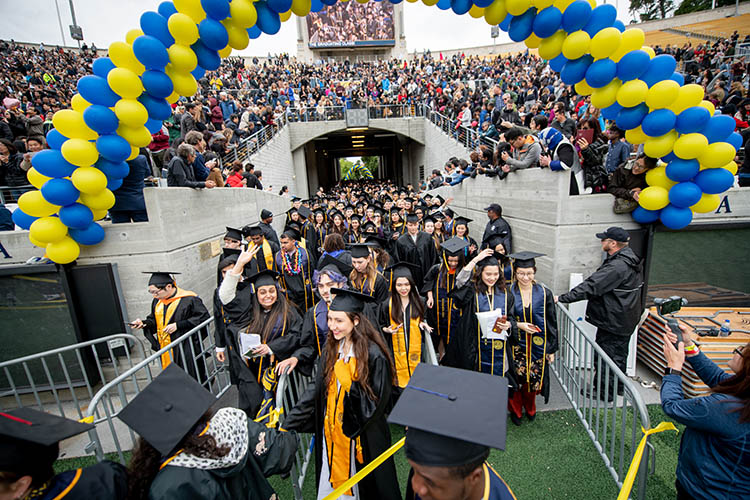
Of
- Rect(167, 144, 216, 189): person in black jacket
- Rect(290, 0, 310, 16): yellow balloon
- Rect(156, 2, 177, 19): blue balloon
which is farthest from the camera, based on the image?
Rect(167, 144, 216, 189): person in black jacket

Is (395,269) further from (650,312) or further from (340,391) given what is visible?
(650,312)

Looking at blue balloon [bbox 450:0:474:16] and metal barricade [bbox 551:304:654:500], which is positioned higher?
blue balloon [bbox 450:0:474:16]

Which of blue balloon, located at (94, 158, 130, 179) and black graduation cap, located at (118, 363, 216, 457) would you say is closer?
black graduation cap, located at (118, 363, 216, 457)

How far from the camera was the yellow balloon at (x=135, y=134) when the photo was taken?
4.23 m

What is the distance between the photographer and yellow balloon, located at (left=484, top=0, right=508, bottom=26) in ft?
15.5

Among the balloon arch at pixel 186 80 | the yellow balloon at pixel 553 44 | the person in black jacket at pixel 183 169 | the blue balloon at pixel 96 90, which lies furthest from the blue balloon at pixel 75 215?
the yellow balloon at pixel 553 44

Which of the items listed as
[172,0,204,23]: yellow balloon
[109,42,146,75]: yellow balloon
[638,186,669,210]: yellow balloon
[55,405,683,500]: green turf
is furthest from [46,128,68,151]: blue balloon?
[638,186,669,210]: yellow balloon

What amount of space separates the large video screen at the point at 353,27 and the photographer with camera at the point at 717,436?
52.8 meters

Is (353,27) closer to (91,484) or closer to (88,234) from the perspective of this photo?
(88,234)

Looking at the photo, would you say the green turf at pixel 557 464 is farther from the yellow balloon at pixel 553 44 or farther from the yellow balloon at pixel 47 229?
the yellow balloon at pixel 553 44

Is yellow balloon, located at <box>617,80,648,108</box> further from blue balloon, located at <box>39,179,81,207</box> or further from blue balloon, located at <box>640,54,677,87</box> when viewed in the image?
blue balloon, located at <box>39,179,81,207</box>

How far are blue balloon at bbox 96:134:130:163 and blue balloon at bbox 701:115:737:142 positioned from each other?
23.5 ft

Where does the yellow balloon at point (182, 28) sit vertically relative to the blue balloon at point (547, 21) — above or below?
above

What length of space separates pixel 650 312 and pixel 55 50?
42796 millimetres
